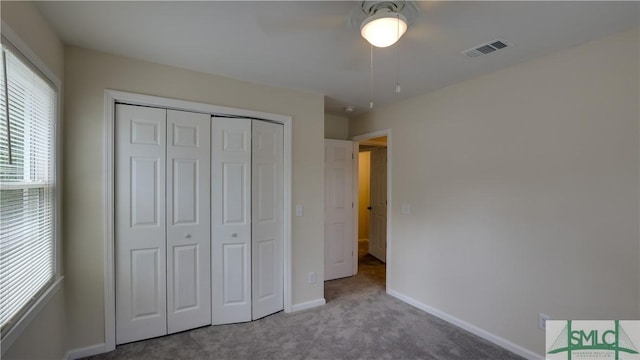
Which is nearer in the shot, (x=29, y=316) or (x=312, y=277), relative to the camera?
(x=29, y=316)

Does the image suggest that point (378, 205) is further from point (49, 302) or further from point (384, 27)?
point (49, 302)

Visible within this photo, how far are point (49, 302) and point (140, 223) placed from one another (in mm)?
748

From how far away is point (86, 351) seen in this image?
217cm

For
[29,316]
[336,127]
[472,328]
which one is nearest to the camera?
[29,316]

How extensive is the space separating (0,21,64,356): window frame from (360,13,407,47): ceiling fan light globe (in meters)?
1.72

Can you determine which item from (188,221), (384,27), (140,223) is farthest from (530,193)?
(140,223)

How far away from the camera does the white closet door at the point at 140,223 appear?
231 centimetres

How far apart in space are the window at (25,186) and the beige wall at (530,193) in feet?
10.6

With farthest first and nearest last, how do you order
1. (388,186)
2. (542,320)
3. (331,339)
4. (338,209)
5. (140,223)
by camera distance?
1. (338,209)
2. (388,186)
3. (331,339)
4. (140,223)
5. (542,320)

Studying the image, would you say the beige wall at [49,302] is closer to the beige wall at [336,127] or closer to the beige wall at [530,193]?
the beige wall at [336,127]

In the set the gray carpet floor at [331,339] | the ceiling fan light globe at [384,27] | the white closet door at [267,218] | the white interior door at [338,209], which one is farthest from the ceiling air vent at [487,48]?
the gray carpet floor at [331,339]

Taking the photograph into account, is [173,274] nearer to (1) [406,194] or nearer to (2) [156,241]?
(2) [156,241]

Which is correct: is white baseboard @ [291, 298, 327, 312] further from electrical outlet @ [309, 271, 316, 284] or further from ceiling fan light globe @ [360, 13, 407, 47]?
ceiling fan light globe @ [360, 13, 407, 47]

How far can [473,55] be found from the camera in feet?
7.26
